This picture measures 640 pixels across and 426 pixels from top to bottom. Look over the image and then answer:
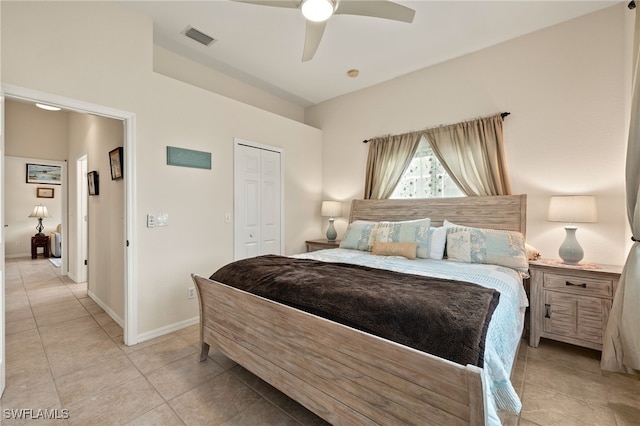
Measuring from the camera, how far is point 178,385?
2.00m

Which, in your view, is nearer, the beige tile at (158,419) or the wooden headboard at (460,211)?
the beige tile at (158,419)

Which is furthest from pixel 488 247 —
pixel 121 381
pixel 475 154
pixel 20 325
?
pixel 20 325

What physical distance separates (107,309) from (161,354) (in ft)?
4.88

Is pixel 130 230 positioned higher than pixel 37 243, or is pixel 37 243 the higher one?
pixel 130 230

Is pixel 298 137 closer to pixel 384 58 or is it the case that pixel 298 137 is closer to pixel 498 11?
pixel 384 58

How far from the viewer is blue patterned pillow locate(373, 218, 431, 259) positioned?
9.55ft

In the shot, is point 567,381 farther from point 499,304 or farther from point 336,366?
point 336,366

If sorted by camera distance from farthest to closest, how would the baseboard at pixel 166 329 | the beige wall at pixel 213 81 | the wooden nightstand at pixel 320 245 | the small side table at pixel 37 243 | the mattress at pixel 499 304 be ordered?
1. the small side table at pixel 37 243
2. the wooden nightstand at pixel 320 245
3. the beige wall at pixel 213 81
4. the baseboard at pixel 166 329
5. the mattress at pixel 499 304

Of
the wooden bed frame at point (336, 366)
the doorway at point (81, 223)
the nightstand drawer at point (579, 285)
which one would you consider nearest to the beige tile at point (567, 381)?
the nightstand drawer at point (579, 285)

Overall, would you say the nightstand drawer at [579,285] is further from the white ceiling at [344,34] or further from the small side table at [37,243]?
the small side table at [37,243]

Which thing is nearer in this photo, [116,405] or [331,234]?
[116,405]

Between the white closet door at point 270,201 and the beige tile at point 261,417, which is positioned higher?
the white closet door at point 270,201

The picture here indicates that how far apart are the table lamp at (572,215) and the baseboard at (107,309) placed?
14.7ft

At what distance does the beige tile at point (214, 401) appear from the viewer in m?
1.69
